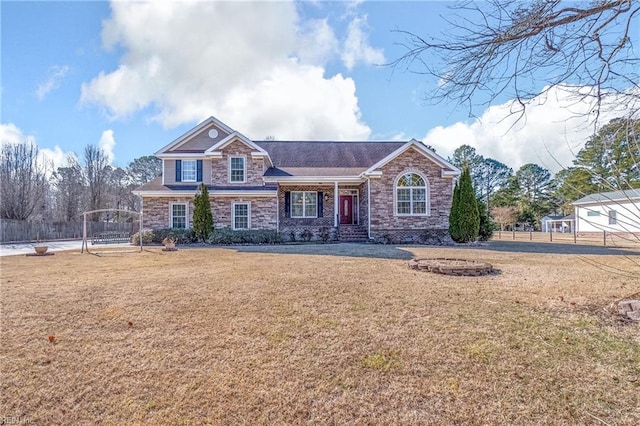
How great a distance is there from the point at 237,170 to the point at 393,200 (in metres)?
9.41

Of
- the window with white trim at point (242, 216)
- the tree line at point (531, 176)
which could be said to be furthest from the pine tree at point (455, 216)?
the window with white trim at point (242, 216)

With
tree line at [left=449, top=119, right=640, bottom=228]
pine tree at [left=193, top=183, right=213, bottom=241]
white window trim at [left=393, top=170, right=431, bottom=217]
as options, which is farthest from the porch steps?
pine tree at [left=193, top=183, right=213, bottom=241]

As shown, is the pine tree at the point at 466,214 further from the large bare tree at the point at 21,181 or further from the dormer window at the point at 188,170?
the large bare tree at the point at 21,181

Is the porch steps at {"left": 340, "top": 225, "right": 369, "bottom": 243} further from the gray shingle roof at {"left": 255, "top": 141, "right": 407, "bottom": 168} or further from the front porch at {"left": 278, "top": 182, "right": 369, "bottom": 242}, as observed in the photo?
the gray shingle roof at {"left": 255, "top": 141, "right": 407, "bottom": 168}

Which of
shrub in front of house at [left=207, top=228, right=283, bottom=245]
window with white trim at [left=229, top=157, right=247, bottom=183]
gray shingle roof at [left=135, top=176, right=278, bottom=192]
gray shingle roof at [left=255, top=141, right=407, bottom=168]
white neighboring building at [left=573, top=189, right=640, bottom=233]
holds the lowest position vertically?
shrub in front of house at [left=207, top=228, right=283, bottom=245]

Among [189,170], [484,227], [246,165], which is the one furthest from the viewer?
[189,170]

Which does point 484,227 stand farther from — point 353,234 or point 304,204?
point 304,204

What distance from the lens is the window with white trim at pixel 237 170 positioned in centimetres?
1947

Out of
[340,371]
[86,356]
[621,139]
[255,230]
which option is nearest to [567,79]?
[621,139]

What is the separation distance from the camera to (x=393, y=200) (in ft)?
58.4

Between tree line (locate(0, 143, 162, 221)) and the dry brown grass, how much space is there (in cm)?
3014

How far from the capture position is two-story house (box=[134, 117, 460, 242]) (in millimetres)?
17750

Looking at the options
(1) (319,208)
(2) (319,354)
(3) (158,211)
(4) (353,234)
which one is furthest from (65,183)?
(2) (319,354)

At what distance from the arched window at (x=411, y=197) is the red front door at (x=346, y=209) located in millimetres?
3947
